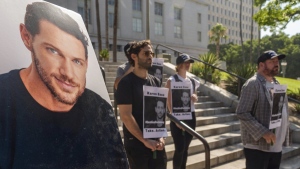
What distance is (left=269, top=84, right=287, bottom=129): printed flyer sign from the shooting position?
3.18 metres

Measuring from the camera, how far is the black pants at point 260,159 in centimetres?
315

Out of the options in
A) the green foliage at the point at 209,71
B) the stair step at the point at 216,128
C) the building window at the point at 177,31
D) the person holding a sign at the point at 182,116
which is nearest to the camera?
the person holding a sign at the point at 182,116

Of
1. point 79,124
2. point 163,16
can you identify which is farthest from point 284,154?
point 163,16

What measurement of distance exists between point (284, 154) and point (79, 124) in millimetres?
6003

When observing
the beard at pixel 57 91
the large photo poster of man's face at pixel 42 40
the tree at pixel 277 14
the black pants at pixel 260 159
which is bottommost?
the black pants at pixel 260 159

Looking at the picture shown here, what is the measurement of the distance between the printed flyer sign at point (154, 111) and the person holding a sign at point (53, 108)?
79 cm

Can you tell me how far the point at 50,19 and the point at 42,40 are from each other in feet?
0.46

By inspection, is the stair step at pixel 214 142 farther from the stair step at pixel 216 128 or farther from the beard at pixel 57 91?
the beard at pixel 57 91

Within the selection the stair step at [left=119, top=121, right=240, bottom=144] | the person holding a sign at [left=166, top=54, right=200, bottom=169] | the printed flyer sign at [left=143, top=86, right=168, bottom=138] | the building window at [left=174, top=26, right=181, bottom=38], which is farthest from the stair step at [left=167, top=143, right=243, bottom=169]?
the building window at [left=174, top=26, right=181, bottom=38]

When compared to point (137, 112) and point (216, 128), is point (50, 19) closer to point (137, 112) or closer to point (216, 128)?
point (137, 112)

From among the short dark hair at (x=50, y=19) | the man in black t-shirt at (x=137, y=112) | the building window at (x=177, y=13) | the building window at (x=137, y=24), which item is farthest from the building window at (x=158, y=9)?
the short dark hair at (x=50, y=19)

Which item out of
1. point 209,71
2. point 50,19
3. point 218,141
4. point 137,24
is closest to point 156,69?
point 218,141

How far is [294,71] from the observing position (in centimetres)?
5000

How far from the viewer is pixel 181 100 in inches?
157
